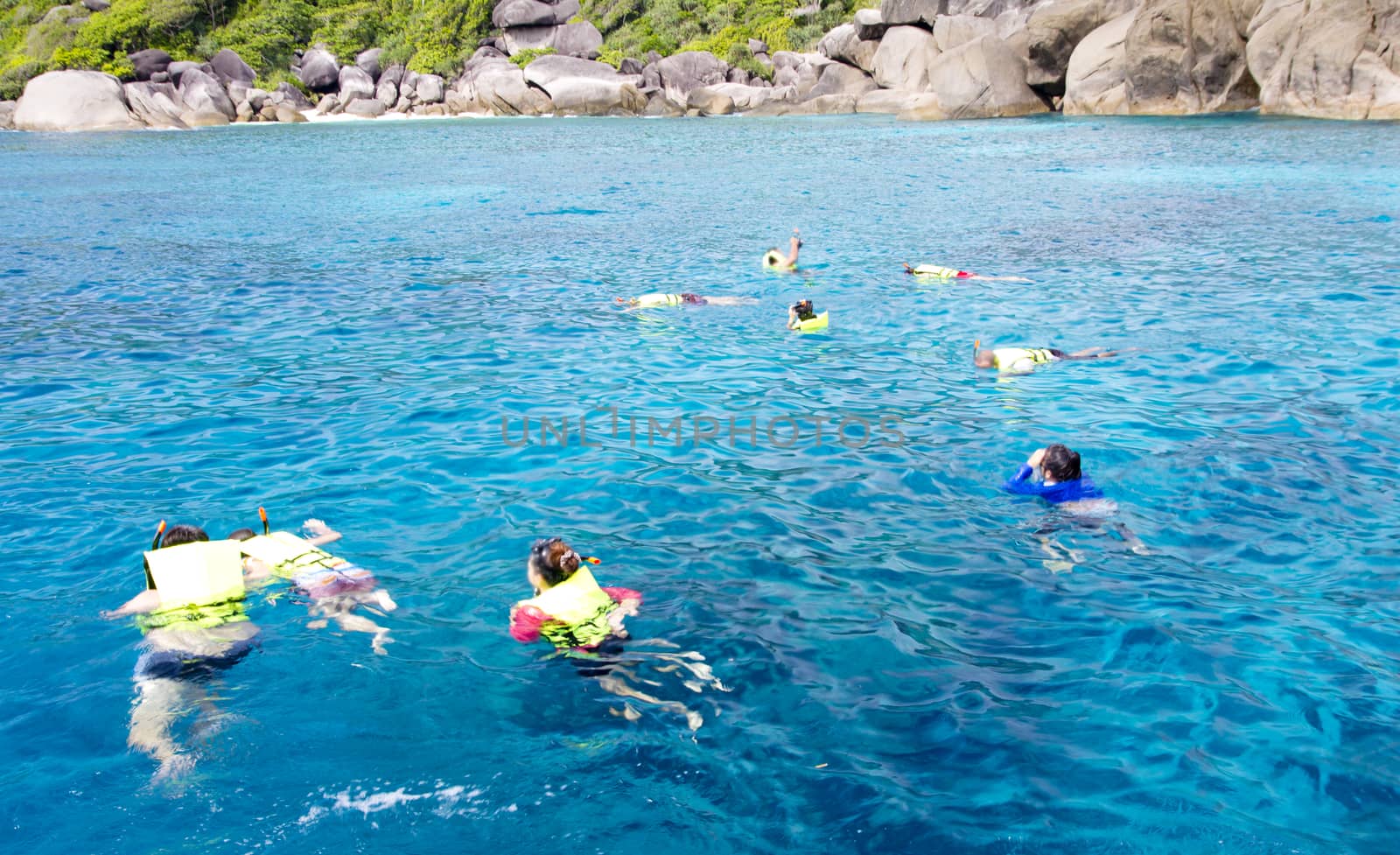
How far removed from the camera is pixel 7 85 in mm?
67562

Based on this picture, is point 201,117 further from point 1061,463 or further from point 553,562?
point 1061,463

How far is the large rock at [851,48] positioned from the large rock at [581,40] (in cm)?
1711

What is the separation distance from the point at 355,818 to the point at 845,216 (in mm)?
19686

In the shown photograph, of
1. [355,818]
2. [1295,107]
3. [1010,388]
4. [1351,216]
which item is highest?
[1295,107]

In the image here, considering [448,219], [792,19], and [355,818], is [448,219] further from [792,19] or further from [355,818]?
[792,19]

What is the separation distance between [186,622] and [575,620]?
249 centimetres

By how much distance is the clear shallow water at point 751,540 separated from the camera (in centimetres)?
495

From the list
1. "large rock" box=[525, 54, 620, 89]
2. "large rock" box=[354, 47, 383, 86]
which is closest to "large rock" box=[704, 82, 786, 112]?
"large rock" box=[525, 54, 620, 89]

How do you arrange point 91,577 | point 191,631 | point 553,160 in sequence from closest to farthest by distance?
point 191,631 → point 91,577 → point 553,160

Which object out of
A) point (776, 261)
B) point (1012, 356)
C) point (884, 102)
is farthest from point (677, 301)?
point (884, 102)

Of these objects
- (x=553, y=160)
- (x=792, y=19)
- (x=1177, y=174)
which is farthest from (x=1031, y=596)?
(x=792, y=19)

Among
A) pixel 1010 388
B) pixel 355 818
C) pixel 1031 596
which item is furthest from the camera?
pixel 1010 388

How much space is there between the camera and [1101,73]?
147ft

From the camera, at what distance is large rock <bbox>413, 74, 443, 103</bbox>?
6900cm
